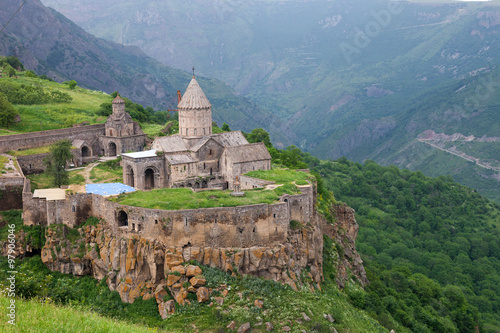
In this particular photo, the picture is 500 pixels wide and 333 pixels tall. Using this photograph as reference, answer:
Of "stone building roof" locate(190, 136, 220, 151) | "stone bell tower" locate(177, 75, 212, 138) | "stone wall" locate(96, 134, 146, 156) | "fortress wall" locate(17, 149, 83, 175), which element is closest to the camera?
"stone building roof" locate(190, 136, 220, 151)

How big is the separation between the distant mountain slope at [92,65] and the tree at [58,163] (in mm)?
75464

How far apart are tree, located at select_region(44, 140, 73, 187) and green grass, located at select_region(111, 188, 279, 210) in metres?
9.72

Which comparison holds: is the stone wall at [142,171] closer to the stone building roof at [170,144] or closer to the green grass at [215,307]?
the stone building roof at [170,144]

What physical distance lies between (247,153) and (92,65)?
389ft

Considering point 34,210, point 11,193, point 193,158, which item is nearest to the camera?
point 34,210

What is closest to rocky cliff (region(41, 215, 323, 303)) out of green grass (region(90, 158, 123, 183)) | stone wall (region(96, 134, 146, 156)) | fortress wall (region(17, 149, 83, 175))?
green grass (region(90, 158, 123, 183))

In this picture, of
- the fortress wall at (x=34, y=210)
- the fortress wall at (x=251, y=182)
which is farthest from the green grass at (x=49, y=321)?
the fortress wall at (x=251, y=182)

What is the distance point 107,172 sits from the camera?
51.9 m

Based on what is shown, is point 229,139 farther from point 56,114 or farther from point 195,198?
point 56,114

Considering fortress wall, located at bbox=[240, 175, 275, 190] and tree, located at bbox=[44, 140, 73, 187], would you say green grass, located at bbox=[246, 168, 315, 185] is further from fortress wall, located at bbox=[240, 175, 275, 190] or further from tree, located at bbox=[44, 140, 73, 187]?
tree, located at bbox=[44, 140, 73, 187]

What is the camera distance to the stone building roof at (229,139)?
4969 cm

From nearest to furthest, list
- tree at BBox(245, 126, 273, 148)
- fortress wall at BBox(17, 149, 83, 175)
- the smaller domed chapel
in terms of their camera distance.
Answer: the smaller domed chapel
fortress wall at BBox(17, 149, 83, 175)
tree at BBox(245, 126, 273, 148)

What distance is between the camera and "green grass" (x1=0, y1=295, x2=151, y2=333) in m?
19.2

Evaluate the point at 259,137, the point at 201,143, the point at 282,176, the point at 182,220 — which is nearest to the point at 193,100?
the point at 201,143
